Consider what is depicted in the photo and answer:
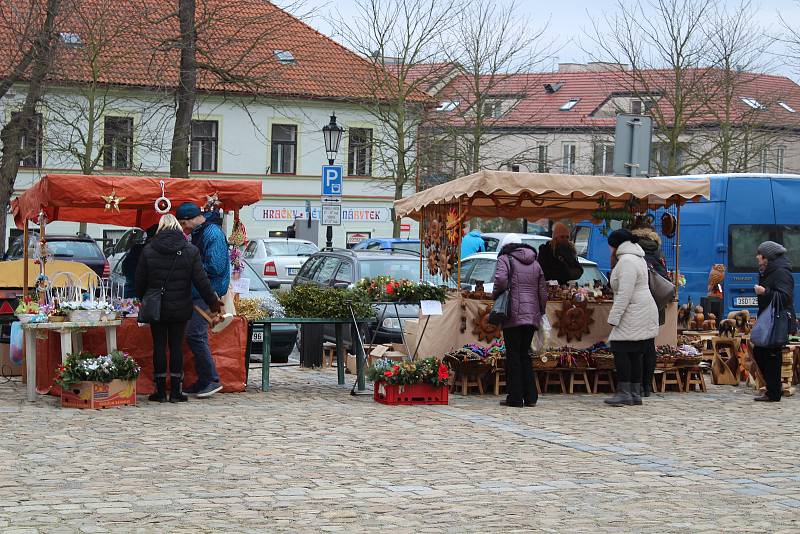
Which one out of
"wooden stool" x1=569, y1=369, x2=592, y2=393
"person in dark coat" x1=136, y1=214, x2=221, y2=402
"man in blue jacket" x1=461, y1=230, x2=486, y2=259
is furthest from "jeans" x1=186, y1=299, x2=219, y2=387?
"man in blue jacket" x1=461, y1=230, x2=486, y2=259

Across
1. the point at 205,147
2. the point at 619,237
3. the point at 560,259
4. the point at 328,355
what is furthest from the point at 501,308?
the point at 205,147

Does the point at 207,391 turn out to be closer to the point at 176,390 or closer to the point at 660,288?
the point at 176,390

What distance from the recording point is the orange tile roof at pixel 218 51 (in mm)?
25406

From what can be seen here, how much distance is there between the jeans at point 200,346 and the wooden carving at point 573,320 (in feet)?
12.9

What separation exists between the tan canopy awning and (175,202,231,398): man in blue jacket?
2612 mm

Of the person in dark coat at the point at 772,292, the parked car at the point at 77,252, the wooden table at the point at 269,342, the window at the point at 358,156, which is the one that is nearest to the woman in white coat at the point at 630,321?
the person in dark coat at the point at 772,292

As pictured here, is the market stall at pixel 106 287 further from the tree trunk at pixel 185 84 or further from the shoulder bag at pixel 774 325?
the tree trunk at pixel 185 84

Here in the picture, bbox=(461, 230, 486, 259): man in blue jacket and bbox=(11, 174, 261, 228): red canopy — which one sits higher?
bbox=(11, 174, 261, 228): red canopy

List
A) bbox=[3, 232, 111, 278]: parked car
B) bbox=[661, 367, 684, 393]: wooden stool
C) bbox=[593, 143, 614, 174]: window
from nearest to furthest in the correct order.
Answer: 1. bbox=[661, 367, 684, 393]: wooden stool
2. bbox=[3, 232, 111, 278]: parked car
3. bbox=[593, 143, 614, 174]: window

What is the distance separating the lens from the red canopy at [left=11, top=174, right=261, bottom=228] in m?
13.3

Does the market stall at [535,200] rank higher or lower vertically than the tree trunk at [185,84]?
lower

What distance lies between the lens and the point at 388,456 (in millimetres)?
→ 9875

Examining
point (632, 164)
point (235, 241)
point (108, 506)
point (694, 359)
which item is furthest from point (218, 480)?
point (632, 164)

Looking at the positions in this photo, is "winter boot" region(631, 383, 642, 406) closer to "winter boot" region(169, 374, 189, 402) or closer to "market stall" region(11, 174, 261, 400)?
"market stall" region(11, 174, 261, 400)
